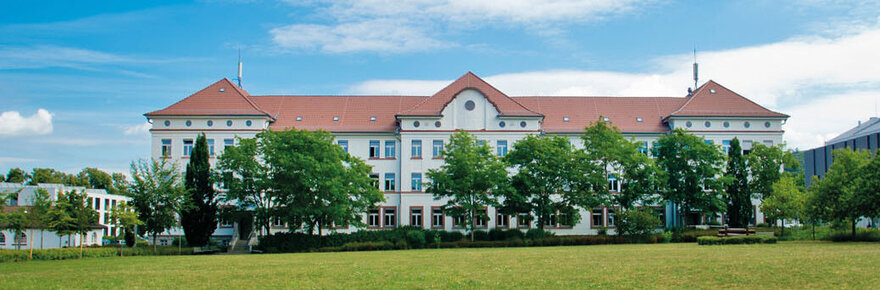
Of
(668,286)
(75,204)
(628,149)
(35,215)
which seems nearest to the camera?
(668,286)

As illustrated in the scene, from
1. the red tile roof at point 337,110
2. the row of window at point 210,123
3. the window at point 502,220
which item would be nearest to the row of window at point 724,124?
the window at point 502,220

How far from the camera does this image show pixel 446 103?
5162 cm

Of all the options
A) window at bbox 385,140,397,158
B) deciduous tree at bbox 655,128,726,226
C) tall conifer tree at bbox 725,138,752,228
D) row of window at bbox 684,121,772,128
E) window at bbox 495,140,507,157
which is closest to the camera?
deciduous tree at bbox 655,128,726,226

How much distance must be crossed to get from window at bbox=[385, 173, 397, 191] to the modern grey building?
41227mm

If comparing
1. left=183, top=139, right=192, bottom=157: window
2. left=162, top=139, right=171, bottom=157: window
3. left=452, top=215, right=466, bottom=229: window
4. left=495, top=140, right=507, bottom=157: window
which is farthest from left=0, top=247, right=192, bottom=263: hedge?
left=495, top=140, right=507, bottom=157: window

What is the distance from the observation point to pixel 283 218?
143 feet

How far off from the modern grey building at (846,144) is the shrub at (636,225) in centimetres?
3455

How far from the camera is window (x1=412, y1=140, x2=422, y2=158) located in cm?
5250

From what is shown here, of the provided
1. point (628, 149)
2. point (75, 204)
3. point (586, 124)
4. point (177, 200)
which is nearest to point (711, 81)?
point (586, 124)

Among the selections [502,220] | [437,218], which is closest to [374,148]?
[437,218]

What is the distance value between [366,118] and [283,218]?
1389cm

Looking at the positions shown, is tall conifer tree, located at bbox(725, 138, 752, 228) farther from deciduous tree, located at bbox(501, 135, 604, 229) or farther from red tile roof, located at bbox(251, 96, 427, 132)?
red tile roof, located at bbox(251, 96, 427, 132)

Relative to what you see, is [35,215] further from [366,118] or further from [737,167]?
[737,167]

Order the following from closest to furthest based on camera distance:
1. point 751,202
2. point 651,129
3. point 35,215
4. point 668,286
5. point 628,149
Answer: point 668,286 < point 35,215 < point 628,149 < point 751,202 < point 651,129
